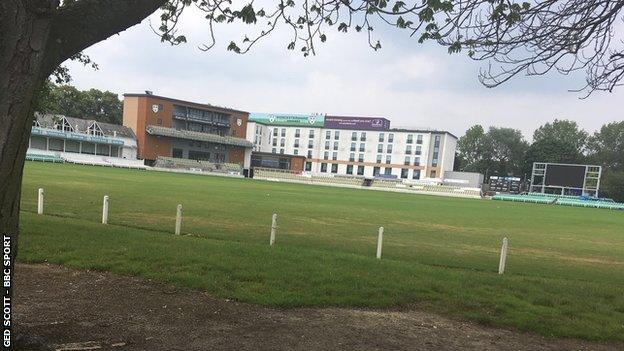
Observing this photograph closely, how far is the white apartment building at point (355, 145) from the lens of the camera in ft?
374

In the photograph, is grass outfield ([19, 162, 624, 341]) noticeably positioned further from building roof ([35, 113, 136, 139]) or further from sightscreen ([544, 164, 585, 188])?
building roof ([35, 113, 136, 139])

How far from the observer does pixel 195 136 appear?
99.9 metres

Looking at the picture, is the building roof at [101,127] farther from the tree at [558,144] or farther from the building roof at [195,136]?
the tree at [558,144]

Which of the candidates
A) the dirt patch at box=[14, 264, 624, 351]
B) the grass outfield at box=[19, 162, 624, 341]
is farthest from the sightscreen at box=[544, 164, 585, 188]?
the dirt patch at box=[14, 264, 624, 351]

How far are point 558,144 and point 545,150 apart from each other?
10.2ft

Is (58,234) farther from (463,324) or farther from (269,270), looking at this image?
(463,324)

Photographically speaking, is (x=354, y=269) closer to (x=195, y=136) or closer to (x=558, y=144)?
(x=195, y=136)

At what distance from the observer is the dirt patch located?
5.54 m

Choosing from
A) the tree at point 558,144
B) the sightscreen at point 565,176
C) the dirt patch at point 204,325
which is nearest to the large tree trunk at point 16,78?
the dirt patch at point 204,325

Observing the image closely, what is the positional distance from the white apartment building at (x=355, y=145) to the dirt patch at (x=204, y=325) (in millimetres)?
109140

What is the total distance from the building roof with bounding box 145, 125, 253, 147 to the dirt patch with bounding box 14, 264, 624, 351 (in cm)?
8886

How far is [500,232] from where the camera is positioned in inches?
944

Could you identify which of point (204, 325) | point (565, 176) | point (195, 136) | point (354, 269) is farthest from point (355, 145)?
point (204, 325)

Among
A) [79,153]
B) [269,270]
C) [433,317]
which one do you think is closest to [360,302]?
[433,317]
